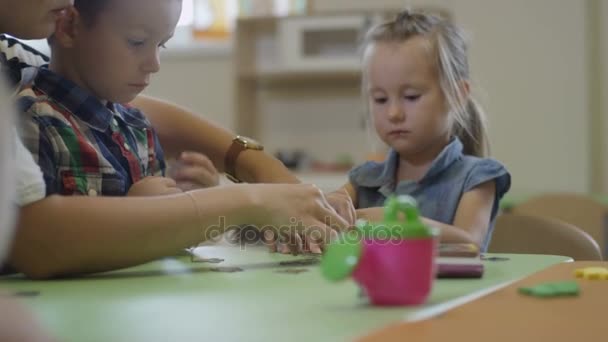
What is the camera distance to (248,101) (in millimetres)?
4383

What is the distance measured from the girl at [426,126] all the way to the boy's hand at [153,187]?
1.73ft

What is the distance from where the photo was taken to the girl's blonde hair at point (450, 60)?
157 centimetres

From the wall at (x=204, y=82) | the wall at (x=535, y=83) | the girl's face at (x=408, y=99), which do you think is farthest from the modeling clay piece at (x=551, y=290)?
the wall at (x=204, y=82)

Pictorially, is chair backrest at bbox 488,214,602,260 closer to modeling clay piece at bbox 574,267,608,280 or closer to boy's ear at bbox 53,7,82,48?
modeling clay piece at bbox 574,267,608,280

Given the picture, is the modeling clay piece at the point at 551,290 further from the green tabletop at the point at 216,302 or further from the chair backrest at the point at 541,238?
the chair backrest at the point at 541,238

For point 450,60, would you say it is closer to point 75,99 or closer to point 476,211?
point 476,211

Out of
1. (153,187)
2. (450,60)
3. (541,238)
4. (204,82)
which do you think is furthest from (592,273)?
(204,82)

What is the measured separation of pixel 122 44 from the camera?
104 centimetres

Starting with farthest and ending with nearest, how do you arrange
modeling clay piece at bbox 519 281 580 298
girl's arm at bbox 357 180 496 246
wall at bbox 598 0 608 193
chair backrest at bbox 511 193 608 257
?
wall at bbox 598 0 608 193 → chair backrest at bbox 511 193 608 257 → girl's arm at bbox 357 180 496 246 → modeling clay piece at bbox 519 281 580 298

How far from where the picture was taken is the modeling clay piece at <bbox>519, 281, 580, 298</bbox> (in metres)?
0.66

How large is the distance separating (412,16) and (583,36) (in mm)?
2498

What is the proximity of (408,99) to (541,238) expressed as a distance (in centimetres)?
37

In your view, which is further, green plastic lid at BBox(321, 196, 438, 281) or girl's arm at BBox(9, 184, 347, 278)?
girl's arm at BBox(9, 184, 347, 278)

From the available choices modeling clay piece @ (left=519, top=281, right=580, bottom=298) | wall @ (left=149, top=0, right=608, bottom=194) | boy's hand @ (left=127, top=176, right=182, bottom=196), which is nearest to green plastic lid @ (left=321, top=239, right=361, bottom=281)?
modeling clay piece @ (left=519, top=281, right=580, bottom=298)
